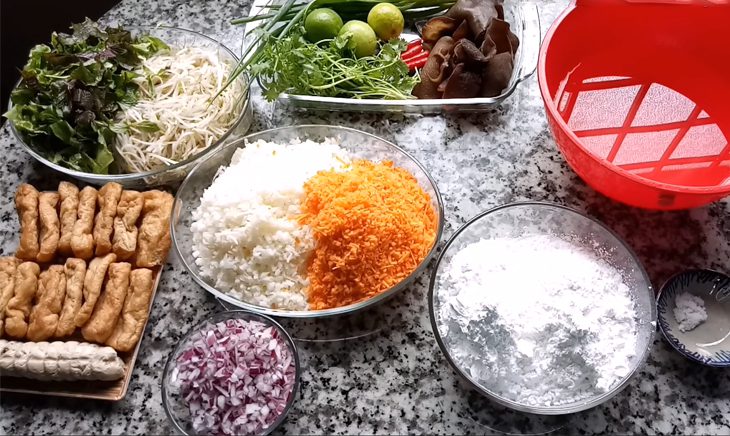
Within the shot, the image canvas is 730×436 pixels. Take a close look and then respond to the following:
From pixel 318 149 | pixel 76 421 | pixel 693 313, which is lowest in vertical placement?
pixel 76 421

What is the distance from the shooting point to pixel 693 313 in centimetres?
123

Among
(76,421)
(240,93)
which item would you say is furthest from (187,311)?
(240,93)

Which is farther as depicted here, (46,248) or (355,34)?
(355,34)

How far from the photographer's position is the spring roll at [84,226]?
140 centimetres

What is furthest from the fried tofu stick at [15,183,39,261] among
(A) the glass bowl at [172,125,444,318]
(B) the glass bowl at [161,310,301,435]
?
(B) the glass bowl at [161,310,301,435]

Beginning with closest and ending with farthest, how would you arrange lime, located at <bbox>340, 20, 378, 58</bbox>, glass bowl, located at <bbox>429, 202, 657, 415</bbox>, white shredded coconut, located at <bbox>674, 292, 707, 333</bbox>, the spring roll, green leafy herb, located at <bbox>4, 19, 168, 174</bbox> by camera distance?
1. glass bowl, located at <bbox>429, 202, 657, 415</bbox>
2. white shredded coconut, located at <bbox>674, 292, 707, 333</bbox>
3. the spring roll
4. green leafy herb, located at <bbox>4, 19, 168, 174</bbox>
5. lime, located at <bbox>340, 20, 378, 58</bbox>

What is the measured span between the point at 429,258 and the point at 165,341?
0.61m

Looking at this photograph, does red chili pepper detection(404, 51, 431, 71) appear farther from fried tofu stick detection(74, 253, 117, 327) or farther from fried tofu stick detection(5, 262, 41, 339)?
fried tofu stick detection(5, 262, 41, 339)

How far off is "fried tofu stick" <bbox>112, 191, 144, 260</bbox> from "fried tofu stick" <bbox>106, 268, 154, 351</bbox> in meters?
0.06

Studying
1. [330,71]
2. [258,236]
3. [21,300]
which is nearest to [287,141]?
[330,71]

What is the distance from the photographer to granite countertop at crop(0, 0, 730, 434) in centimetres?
121

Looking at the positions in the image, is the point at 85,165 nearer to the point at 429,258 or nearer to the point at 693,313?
the point at 429,258

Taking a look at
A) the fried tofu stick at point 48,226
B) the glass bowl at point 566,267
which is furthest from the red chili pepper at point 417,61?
the fried tofu stick at point 48,226

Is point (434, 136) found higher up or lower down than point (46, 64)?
lower down
